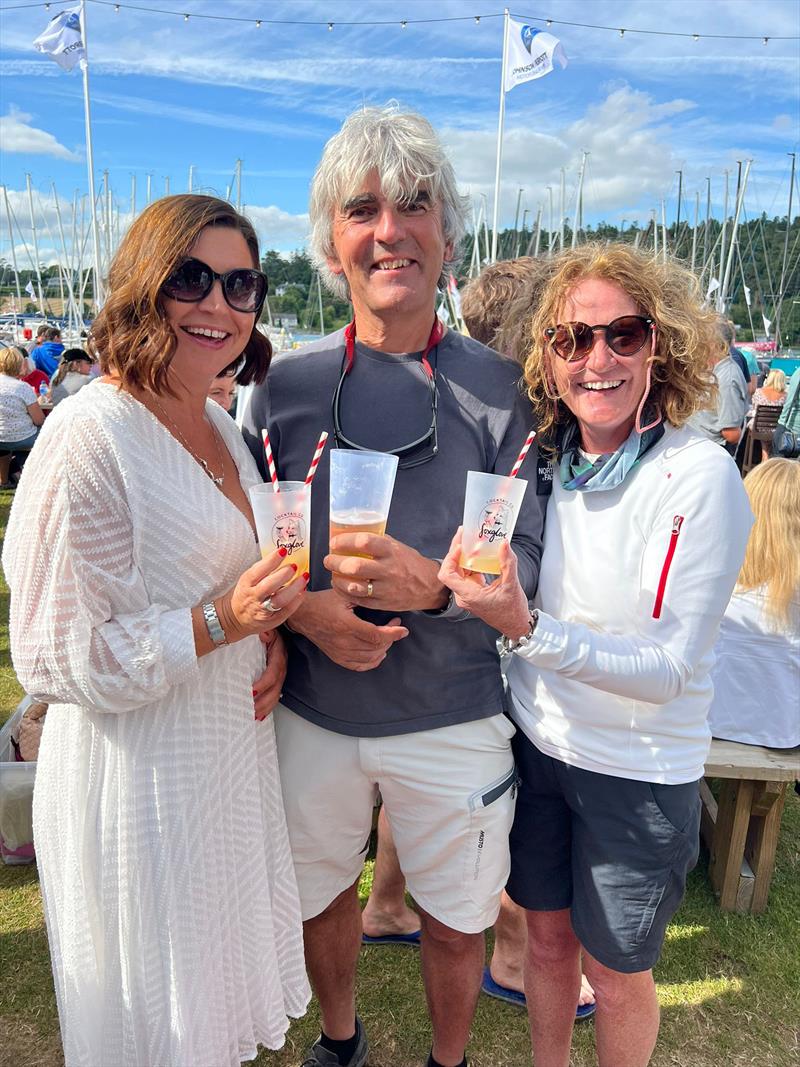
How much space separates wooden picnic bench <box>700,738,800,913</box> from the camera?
325cm

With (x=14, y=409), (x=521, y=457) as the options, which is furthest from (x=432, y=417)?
(x=14, y=409)

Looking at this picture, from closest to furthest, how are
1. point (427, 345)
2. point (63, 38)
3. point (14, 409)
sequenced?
point (427, 345)
point (14, 409)
point (63, 38)

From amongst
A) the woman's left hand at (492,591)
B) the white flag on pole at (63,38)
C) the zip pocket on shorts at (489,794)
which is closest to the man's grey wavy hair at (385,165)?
the woman's left hand at (492,591)

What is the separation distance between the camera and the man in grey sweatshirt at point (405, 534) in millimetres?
2127

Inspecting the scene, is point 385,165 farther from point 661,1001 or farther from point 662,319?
point 661,1001

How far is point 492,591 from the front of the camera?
1750 mm

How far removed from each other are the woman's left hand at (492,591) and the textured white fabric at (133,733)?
50cm

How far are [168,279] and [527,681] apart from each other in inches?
55.1

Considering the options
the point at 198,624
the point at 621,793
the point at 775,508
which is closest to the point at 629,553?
the point at 621,793

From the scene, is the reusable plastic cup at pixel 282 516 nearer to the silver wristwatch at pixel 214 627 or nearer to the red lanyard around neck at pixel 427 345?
the silver wristwatch at pixel 214 627

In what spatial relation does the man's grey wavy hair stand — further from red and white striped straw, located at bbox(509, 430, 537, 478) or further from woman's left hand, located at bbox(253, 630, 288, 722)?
woman's left hand, located at bbox(253, 630, 288, 722)

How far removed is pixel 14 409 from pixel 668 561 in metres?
10.0

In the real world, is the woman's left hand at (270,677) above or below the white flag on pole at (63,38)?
below

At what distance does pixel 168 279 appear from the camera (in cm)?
175
